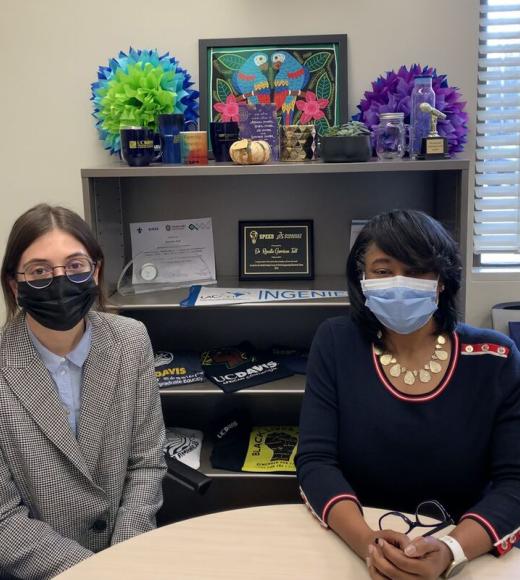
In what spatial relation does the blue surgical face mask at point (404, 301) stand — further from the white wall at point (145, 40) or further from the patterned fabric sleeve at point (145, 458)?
the white wall at point (145, 40)

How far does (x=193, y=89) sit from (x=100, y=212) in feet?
1.74

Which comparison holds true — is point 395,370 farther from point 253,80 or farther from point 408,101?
point 253,80

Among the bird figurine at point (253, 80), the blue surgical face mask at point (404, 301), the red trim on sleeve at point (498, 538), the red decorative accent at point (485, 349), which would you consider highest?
the bird figurine at point (253, 80)

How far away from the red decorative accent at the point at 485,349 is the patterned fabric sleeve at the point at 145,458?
0.75 metres

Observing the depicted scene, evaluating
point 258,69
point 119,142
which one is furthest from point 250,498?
point 258,69

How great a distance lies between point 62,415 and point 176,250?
3.25 ft

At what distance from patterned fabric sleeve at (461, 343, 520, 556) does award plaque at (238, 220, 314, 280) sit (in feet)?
3.27

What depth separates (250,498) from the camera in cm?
236

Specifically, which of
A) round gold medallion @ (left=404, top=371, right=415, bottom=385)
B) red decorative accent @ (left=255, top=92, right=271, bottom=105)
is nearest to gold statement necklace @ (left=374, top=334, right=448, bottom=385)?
round gold medallion @ (left=404, top=371, right=415, bottom=385)

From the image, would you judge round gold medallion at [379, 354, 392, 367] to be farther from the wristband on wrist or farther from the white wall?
the white wall

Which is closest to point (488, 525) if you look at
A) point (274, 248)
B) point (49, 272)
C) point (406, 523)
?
point (406, 523)

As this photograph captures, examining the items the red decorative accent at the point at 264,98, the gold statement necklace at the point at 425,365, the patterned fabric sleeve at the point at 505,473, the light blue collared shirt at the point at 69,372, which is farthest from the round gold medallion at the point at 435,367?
the red decorative accent at the point at 264,98

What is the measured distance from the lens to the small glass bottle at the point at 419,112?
202cm

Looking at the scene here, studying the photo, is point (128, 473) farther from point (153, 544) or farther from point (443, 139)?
point (443, 139)
